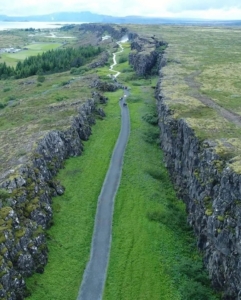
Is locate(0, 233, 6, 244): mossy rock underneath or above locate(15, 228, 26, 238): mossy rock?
above

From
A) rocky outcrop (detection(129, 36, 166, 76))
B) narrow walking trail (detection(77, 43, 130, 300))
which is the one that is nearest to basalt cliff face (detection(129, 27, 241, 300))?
narrow walking trail (detection(77, 43, 130, 300))

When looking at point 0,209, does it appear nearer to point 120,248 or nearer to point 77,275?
A: point 77,275

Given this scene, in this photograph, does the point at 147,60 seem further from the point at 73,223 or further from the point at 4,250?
the point at 4,250

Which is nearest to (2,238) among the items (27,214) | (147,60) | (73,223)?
(27,214)

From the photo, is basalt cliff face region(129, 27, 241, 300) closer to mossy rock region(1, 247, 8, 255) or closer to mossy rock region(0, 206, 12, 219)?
mossy rock region(1, 247, 8, 255)

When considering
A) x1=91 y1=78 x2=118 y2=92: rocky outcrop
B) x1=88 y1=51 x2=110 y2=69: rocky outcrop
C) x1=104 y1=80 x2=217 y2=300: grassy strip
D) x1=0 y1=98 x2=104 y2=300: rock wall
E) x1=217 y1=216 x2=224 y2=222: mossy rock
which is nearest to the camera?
x1=0 y1=98 x2=104 y2=300: rock wall
